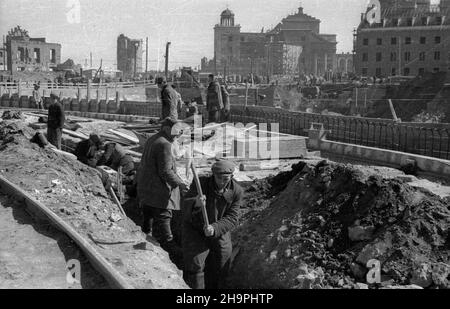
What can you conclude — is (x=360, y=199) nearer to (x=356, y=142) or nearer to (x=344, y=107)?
(x=356, y=142)

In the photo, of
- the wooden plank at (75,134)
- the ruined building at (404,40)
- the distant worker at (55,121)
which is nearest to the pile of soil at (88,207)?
the distant worker at (55,121)

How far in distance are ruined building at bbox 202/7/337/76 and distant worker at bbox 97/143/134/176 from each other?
69.8 m

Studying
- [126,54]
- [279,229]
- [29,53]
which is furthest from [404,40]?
[279,229]

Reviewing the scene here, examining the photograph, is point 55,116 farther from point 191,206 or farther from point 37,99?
point 37,99

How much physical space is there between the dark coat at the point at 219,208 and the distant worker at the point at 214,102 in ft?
35.9

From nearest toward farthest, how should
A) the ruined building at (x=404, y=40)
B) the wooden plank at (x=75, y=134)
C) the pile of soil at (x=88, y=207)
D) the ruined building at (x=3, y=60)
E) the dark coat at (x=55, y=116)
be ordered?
the pile of soil at (x=88, y=207)
the dark coat at (x=55, y=116)
the wooden plank at (x=75, y=134)
the ruined building at (x=3, y=60)
the ruined building at (x=404, y=40)

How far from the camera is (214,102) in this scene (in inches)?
671

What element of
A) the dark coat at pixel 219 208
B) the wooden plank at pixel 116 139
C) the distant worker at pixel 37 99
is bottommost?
the dark coat at pixel 219 208

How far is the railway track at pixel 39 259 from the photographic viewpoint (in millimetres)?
5328

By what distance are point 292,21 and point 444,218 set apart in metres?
88.9

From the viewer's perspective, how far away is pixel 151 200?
6684 millimetres

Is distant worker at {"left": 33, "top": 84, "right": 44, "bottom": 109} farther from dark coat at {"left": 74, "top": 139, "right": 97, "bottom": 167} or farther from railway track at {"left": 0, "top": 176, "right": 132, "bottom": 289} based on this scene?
railway track at {"left": 0, "top": 176, "right": 132, "bottom": 289}

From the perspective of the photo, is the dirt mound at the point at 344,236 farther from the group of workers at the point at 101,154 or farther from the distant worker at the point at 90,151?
the distant worker at the point at 90,151
